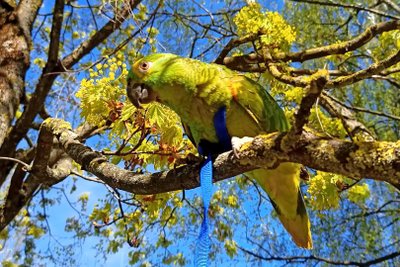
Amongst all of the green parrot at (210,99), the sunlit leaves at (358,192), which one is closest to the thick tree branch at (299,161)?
the green parrot at (210,99)

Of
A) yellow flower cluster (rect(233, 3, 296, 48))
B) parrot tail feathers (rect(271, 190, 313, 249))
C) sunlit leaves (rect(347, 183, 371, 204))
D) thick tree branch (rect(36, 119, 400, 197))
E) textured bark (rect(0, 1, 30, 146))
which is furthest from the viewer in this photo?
textured bark (rect(0, 1, 30, 146))

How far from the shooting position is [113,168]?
7.41 feet

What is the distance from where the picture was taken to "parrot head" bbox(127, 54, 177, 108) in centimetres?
220

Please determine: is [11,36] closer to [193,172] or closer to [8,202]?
[8,202]

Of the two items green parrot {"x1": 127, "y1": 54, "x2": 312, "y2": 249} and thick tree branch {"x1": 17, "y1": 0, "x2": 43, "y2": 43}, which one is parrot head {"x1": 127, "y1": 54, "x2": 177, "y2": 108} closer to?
green parrot {"x1": 127, "y1": 54, "x2": 312, "y2": 249}

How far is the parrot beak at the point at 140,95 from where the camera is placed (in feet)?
7.25

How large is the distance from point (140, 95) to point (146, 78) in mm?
86

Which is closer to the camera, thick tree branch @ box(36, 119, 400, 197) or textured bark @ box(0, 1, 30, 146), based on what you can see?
thick tree branch @ box(36, 119, 400, 197)

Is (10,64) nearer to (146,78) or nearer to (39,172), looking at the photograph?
(39,172)

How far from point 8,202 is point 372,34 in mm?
3334

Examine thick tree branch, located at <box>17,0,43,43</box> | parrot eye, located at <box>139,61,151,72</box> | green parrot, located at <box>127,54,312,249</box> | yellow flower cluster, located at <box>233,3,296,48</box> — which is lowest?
green parrot, located at <box>127,54,312,249</box>

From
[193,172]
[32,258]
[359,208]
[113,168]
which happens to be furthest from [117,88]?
[359,208]

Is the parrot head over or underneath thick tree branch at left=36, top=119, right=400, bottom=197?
over

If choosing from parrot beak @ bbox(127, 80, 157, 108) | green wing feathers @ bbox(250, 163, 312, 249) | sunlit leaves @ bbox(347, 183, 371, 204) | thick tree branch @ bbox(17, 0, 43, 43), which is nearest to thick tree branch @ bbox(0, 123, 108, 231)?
parrot beak @ bbox(127, 80, 157, 108)
